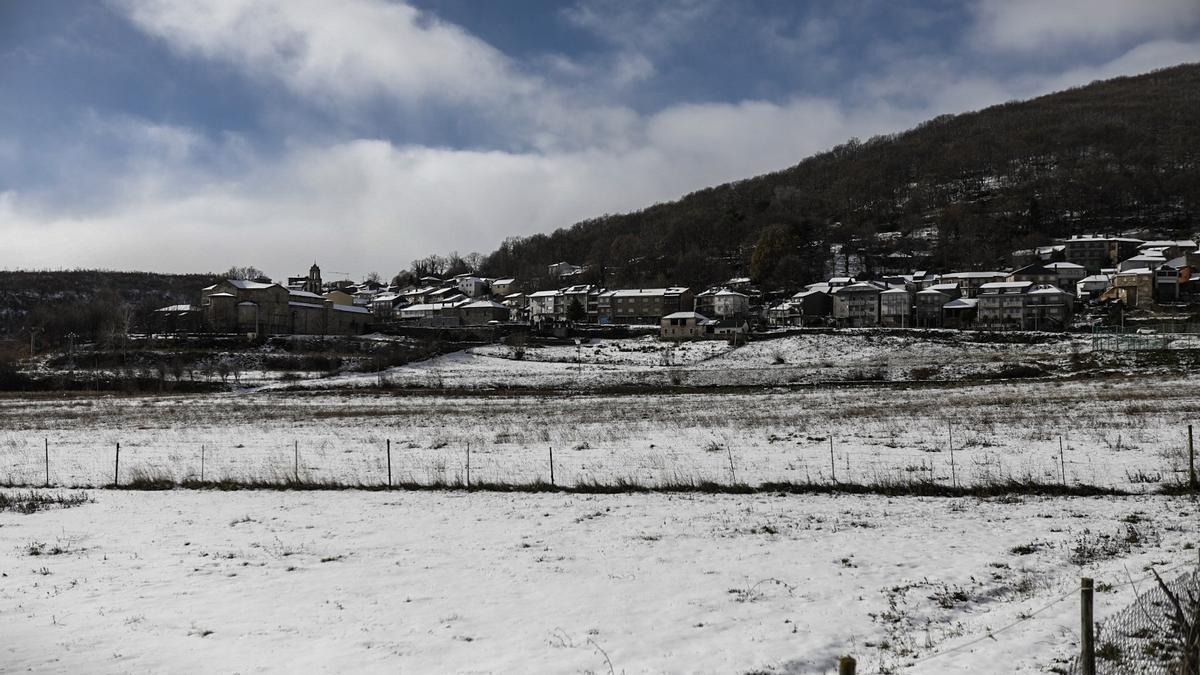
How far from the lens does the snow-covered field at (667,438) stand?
21.0 metres

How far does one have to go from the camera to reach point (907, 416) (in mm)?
33656

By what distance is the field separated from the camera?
8.74m

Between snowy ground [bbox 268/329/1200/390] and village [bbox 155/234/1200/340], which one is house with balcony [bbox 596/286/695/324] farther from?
snowy ground [bbox 268/329/1200/390]

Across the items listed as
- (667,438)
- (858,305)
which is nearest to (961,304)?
(858,305)

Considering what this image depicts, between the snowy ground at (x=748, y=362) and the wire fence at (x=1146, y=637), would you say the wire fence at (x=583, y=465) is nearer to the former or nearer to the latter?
the wire fence at (x=1146, y=637)

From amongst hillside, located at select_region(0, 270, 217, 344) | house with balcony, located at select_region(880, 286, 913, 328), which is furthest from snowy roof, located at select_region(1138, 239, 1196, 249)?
hillside, located at select_region(0, 270, 217, 344)

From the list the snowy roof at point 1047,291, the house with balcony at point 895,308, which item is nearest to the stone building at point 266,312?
the house with balcony at point 895,308

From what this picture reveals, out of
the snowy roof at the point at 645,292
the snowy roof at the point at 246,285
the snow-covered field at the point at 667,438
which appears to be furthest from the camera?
the snowy roof at the point at 645,292

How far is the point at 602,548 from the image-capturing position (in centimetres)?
1314

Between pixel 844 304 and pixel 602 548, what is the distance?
123258mm

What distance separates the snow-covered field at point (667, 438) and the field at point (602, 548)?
0.75 ft

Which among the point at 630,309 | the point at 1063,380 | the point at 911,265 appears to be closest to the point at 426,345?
the point at 630,309

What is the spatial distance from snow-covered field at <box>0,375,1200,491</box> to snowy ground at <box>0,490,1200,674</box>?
4243 mm

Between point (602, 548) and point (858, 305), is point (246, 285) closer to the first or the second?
point (858, 305)
